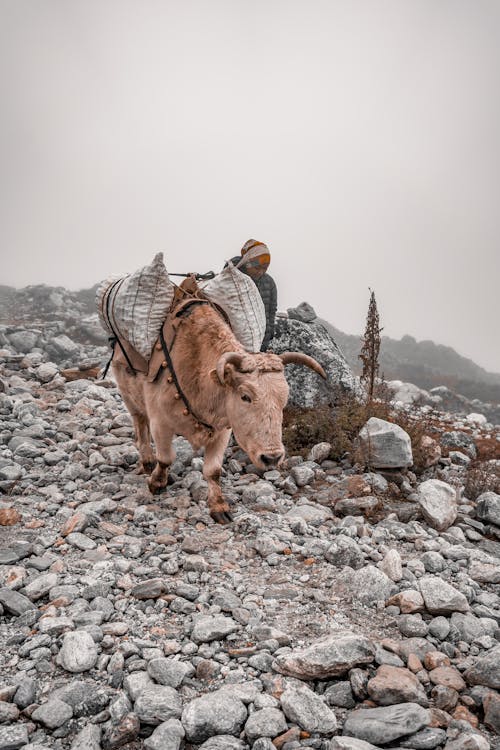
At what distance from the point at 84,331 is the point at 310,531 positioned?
21952 mm

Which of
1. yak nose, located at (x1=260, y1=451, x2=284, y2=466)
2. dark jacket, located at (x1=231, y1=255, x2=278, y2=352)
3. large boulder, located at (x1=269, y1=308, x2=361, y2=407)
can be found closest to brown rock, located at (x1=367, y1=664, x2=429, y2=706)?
yak nose, located at (x1=260, y1=451, x2=284, y2=466)

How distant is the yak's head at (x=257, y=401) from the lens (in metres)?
4.51

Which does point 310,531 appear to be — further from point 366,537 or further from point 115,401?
point 115,401

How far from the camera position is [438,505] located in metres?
6.11

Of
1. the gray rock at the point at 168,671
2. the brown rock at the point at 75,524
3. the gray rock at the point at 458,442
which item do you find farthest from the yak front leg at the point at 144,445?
the gray rock at the point at 458,442

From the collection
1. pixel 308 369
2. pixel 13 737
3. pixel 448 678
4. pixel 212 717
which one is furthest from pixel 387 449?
pixel 13 737

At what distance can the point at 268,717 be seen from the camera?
2.86m

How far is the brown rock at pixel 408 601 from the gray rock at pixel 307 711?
145 cm

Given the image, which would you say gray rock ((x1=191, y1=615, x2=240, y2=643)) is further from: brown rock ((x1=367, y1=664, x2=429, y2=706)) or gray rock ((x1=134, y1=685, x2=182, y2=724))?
brown rock ((x1=367, y1=664, x2=429, y2=706))

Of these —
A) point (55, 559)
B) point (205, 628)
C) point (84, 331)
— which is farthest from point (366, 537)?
point (84, 331)

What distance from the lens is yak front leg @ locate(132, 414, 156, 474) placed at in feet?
24.5

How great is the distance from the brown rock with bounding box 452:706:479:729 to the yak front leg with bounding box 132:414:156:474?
17.6 ft

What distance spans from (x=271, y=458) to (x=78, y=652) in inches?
85.8

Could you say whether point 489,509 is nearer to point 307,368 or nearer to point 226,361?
point 226,361
